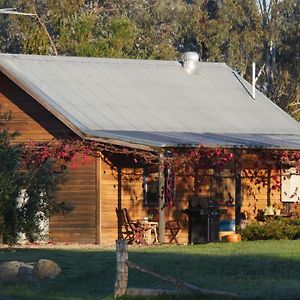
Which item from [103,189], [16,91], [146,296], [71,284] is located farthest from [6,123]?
[146,296]

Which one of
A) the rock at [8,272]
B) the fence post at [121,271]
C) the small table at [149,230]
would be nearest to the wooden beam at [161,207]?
the small table at [149,230]

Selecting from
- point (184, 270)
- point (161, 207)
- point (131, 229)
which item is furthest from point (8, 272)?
point (131, 229)

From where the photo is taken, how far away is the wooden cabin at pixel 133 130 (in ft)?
100

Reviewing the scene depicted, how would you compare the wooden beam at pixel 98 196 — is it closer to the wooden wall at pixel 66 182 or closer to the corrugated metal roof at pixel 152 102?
the wooden wall at pixel 66 182

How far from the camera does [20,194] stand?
19.6 metres

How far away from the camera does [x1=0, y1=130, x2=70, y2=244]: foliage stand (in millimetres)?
19141

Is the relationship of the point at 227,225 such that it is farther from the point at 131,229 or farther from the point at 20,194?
the point at 20,194

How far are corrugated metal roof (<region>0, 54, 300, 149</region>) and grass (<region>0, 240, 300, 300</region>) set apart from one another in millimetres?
4425

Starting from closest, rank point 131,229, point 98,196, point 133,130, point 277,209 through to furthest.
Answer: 1. point 98,196
2. point 131,229
3. point 133,130
4. point 277,209

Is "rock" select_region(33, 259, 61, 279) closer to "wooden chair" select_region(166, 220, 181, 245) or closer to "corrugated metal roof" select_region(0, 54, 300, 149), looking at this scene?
"corrugated metal roof" select_region(0, 54, 300, 149)

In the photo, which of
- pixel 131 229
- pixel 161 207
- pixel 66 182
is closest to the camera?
pixel 161 207

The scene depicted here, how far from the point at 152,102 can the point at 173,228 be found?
444 cm

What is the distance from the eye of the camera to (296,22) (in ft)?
180

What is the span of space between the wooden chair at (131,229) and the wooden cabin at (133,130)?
28cm
